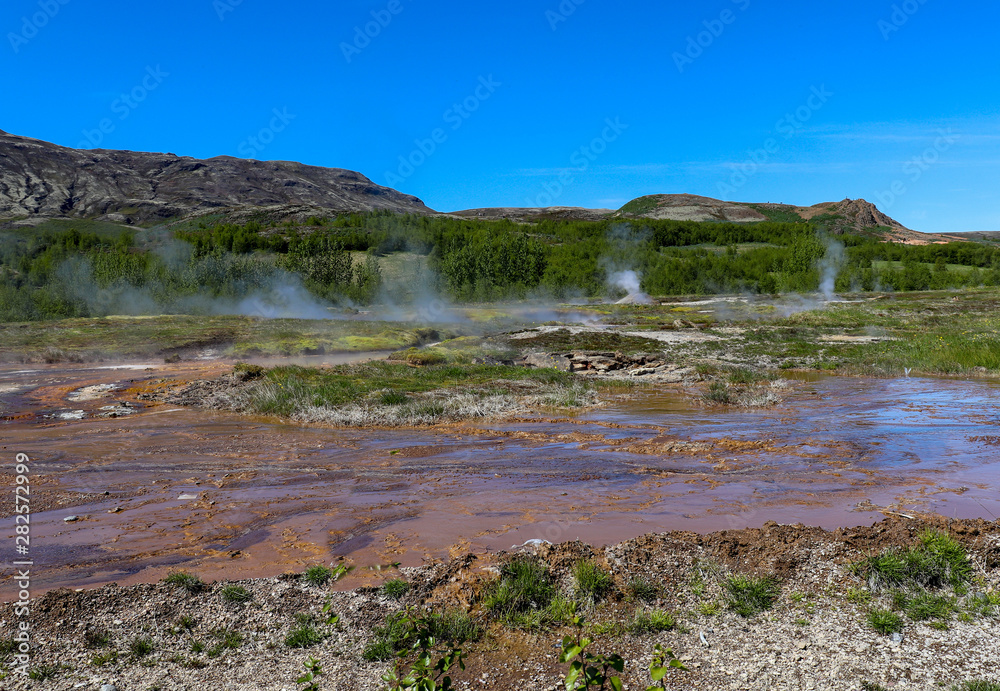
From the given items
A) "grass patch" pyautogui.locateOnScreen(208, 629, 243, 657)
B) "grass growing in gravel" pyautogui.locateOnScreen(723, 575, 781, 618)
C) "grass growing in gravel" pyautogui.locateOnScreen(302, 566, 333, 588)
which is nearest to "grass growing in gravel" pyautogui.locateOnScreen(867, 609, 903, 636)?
"grass growing in gravel" pyautogui.locateOnScreen(723, 575, 781, 618)

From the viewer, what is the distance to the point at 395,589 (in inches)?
229

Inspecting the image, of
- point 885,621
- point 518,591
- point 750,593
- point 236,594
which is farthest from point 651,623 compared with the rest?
point 236,594

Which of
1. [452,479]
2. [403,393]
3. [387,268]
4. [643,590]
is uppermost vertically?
[387,268]

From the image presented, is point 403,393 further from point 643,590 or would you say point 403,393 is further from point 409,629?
point 409,629

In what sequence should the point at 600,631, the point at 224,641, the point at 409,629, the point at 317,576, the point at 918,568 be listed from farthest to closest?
the point at 317,576 < the point at 918,568 < the point at 600,631 < the point at 224,641 < the point at 409,629

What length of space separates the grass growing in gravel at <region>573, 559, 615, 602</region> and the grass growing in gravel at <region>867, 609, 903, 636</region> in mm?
2179

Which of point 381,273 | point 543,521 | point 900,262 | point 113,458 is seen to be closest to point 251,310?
point 381,273

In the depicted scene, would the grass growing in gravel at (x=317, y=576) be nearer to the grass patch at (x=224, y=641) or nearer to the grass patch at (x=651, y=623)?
the grass patch at (x=224, y=641)

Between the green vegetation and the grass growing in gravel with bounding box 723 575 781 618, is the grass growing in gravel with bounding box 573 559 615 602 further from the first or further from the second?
the green vegetation

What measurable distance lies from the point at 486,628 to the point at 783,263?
86912 mm

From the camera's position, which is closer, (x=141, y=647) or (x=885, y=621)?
(x=141, y=647)

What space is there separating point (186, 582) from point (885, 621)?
6.23 meters

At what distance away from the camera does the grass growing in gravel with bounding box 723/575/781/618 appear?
5.55 m

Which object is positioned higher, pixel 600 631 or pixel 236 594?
pixel 236 594
